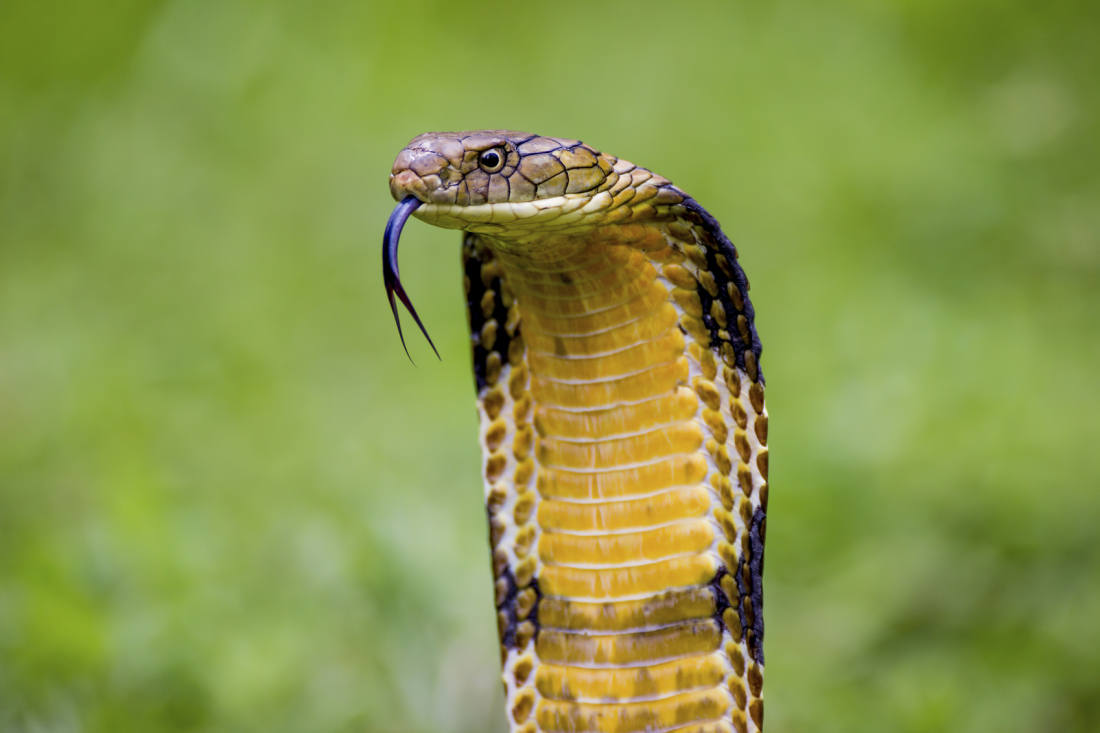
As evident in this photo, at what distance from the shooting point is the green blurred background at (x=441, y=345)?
8.60ft

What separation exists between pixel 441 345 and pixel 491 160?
2.79 metres

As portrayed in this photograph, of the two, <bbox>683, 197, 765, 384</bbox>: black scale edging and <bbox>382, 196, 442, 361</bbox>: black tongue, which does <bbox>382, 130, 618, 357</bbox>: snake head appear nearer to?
<bbox>382, 196, 442, 361</bbox>: black tongue

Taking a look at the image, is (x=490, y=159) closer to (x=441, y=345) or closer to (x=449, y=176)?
(x=449, y=176)

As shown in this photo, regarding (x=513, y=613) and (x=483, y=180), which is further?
(x=513, y=613)

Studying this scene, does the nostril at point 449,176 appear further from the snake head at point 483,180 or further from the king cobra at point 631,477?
the king cobra at point 631,477

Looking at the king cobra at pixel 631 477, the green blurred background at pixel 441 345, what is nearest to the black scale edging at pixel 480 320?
the king cobra at pixel 631 477

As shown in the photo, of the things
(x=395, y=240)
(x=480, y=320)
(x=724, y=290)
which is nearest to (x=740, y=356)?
(x=724, y=290)

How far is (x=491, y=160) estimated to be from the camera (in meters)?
1.41

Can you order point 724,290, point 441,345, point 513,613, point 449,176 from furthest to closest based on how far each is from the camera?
point 441,345 < point 513,613 < point 724,290 < point 449,176

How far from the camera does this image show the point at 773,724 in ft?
8.45

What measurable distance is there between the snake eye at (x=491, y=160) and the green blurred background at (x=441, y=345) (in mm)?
1562

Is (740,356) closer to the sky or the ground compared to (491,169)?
closer to the ground

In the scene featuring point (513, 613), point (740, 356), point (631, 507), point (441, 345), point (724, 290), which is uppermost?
point (441, 345)

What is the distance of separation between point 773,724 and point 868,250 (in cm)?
227
